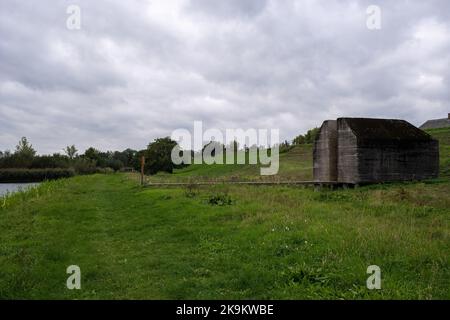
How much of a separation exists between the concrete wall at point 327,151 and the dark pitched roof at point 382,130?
173cm

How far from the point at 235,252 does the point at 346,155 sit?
1792cm

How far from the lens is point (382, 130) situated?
25219mm

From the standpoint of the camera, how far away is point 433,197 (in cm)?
1684

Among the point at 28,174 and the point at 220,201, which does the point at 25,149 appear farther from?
the point at 220,201

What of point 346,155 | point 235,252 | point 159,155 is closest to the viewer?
point 235,252

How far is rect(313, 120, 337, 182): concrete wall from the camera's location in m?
26.6

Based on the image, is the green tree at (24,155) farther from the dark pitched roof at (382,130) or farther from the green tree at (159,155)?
the dark pitched roof at (382,130)

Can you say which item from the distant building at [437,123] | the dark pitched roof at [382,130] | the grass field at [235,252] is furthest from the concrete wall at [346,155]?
the distant building at [437,123]

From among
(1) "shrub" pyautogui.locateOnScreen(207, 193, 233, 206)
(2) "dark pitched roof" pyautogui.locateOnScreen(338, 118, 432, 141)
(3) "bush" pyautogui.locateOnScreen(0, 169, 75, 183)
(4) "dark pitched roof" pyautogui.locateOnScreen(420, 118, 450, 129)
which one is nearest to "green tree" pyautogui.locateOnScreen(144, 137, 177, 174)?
(3) "bush" pyautogui.locateOnScreen(0, 169, 75, 183)

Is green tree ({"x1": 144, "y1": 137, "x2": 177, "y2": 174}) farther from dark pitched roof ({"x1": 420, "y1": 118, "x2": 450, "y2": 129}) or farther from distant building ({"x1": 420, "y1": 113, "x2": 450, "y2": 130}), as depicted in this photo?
dark pitched roof ({"x1": 420, "y1": 118, "x2": 450, "y2": 129})

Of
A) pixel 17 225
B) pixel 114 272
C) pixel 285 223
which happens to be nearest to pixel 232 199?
pixel 285 223

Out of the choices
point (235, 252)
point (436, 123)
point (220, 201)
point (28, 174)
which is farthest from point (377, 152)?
point (28, 174)

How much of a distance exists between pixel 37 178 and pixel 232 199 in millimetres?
65509

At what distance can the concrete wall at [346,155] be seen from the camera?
24.1 m
